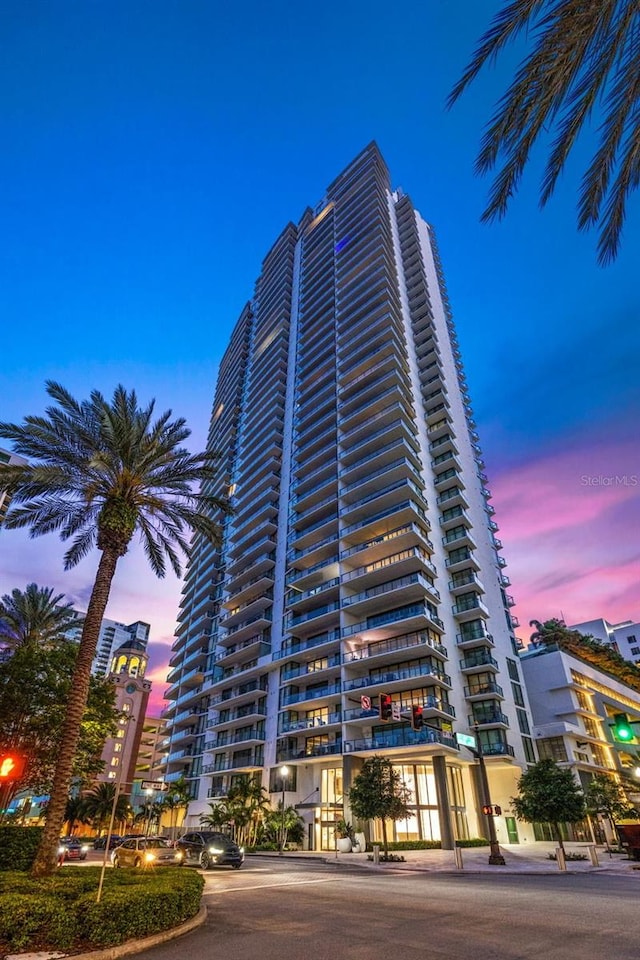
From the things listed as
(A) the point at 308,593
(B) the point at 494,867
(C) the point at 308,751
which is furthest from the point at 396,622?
(B) the point at 494,867

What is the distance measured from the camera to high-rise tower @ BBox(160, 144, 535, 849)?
40875mm

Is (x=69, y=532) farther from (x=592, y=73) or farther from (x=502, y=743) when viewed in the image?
(x=502, y=743)

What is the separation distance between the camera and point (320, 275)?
7650 centimetres

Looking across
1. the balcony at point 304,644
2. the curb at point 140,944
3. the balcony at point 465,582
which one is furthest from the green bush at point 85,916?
the balcony at point 465,582

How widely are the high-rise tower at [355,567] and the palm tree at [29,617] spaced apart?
57.6 feet

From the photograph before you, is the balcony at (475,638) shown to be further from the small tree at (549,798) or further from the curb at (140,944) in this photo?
the curb at (140,944)

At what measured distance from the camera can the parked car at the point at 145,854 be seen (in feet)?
75.1

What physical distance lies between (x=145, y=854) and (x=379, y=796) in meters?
13.9

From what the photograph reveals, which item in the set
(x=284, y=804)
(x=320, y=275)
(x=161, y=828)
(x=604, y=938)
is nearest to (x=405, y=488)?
(x=284, y=804)

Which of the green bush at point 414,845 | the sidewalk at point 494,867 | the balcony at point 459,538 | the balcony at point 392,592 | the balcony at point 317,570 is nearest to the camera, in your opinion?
the sidewalk at point 494,867

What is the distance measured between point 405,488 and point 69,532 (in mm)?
30843

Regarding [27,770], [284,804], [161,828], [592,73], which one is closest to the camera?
[592,73]

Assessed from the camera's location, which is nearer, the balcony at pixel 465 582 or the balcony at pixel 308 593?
the balcony at pixel 465 582

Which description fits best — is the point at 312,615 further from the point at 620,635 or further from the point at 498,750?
the point at 620,635
